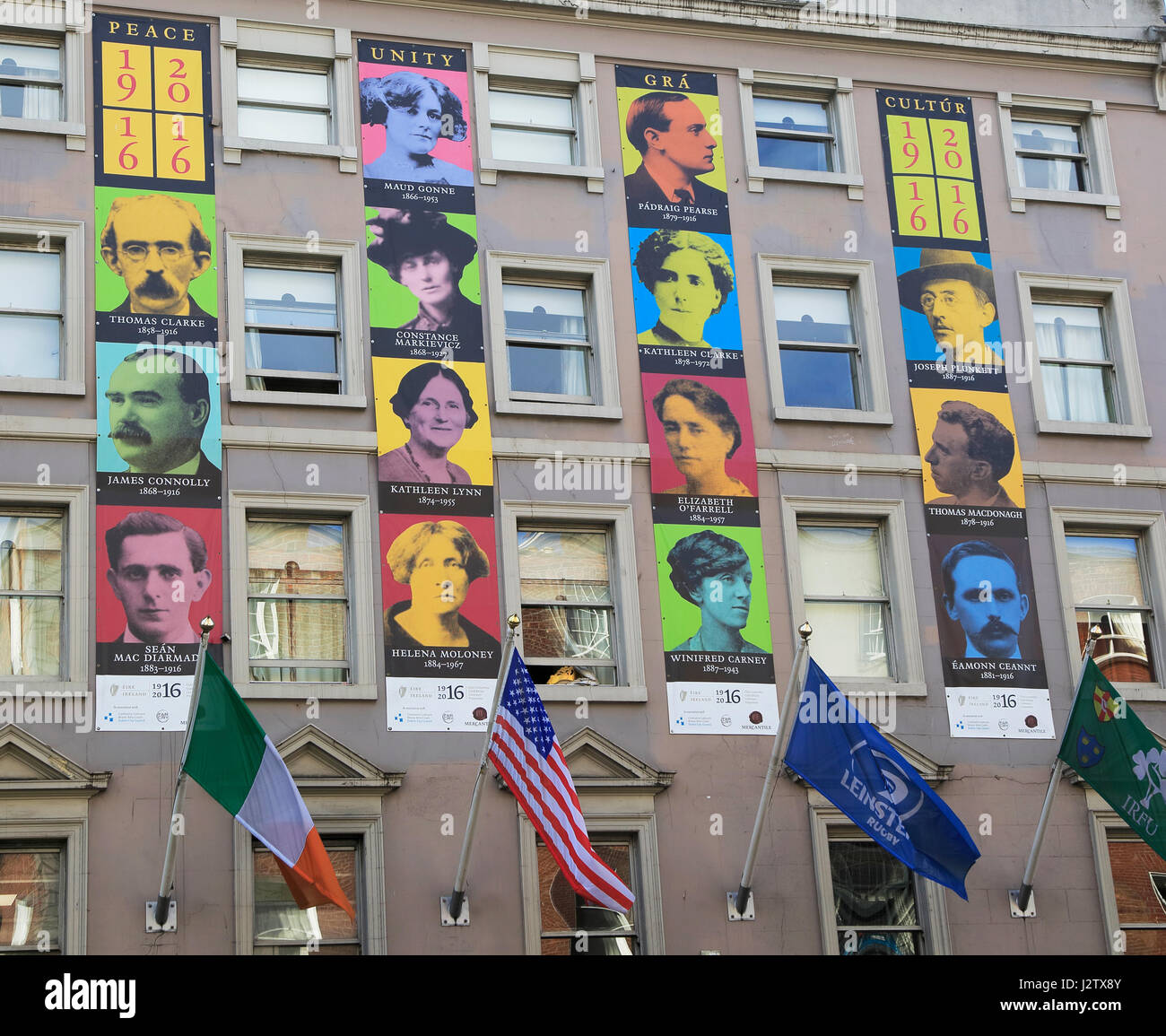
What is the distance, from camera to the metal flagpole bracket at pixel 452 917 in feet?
64.7

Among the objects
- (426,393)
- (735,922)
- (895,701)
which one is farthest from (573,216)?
(735,922)

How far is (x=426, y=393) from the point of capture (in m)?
21.9

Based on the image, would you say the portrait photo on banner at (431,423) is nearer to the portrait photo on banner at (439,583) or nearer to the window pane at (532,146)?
the portrait photo on banner at (439,583)

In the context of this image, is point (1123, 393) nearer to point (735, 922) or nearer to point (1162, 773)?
point (1162, 773)

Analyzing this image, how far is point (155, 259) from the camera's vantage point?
21625mm

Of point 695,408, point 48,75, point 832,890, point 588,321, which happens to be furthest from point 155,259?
point 832,890

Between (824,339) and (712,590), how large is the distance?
3.93 meters

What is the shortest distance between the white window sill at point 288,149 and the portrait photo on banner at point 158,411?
8.54 feet

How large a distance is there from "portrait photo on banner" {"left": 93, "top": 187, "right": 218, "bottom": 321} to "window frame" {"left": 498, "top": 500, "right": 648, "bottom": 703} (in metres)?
4.23

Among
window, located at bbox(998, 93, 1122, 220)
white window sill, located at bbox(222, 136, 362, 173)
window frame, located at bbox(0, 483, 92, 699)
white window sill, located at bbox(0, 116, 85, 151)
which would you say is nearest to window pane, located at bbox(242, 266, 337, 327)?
white window sill, located at bbox(222, 136, 362, 173)

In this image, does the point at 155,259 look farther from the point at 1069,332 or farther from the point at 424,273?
the point at 1069,332

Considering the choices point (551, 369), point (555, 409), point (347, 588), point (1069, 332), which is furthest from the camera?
point (1069, 332)

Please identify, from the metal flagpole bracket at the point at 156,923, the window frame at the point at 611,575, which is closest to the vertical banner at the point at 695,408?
the window frame at the point at 611,575
